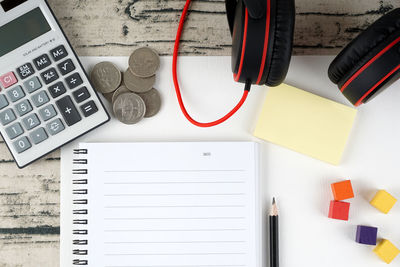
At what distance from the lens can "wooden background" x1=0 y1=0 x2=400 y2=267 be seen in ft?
1.94

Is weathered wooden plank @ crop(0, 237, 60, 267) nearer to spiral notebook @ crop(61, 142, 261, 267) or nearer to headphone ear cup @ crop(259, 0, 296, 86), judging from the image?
Result: spiral notebook @ crop(61, 142, 261, 267)

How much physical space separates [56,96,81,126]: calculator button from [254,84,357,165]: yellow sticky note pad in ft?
0.91

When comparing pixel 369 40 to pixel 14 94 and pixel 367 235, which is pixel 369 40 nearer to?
pixel 367 235

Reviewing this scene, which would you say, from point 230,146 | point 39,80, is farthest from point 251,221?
point 39,80

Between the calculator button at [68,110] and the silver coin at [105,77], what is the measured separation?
48 mm

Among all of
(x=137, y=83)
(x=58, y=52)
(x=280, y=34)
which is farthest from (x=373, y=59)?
(x=58, y=52)

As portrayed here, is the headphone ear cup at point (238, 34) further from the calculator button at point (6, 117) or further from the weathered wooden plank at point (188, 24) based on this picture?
the calculator button at point (6, 117)

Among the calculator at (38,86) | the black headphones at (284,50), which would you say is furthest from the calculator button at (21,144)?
the black headphones at (284,50)

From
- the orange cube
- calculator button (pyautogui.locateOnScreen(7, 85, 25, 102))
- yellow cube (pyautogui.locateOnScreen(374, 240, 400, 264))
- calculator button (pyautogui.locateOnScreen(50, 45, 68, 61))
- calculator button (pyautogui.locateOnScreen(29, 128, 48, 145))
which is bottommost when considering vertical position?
yellow cube (pyautogui.locateOnScreen(374, 240, 400, 264))

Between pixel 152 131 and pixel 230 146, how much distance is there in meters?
0.13

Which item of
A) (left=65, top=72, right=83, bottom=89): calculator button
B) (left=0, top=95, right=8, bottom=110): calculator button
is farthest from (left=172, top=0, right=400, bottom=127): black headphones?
(left=0, top=95, right=8, bottom=110): calculator button

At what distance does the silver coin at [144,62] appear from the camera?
1.93 ft

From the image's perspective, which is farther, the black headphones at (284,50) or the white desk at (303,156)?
the white desk at (303,156)

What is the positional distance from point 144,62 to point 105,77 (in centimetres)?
7
